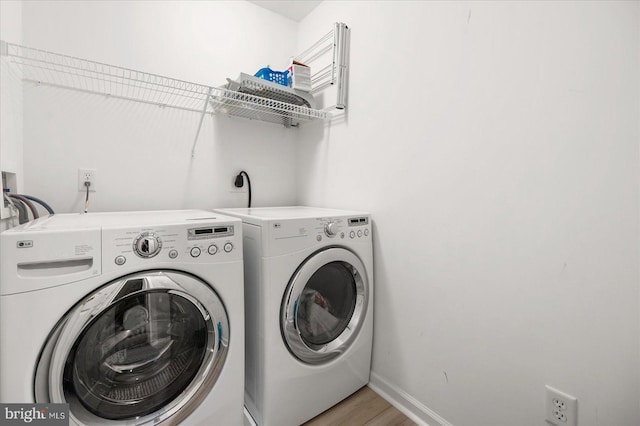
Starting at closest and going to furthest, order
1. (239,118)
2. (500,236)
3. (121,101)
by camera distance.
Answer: (500,236) → (121,101) → (239,118)

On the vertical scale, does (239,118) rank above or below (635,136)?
above

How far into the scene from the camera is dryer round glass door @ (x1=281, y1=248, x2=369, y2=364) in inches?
46.2

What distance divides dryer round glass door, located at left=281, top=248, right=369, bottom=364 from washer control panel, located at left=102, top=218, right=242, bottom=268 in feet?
1.02

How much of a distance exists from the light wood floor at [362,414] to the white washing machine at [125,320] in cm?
44

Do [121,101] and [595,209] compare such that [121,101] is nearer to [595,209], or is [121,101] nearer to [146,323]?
[146,323]

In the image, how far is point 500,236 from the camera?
102 centimetres

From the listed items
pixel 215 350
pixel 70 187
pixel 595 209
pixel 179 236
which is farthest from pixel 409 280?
pixel 70 187

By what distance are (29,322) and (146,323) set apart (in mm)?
295

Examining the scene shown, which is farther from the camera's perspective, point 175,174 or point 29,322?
point 175,174

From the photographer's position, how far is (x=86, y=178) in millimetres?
1390

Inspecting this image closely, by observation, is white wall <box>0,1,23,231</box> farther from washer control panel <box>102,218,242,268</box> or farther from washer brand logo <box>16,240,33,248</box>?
washer control panel <box>102,218,242,268</box>

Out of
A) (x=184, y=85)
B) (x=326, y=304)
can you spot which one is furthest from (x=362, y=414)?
(x=184, y=85)

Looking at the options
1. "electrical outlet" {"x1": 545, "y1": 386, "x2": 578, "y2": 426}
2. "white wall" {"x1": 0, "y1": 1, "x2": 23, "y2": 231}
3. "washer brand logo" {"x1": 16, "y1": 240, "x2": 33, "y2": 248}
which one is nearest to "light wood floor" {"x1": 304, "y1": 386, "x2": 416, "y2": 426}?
"electrical outlet" {"x1": 545, "y1": 386, "x2": 578, "y2": 426}

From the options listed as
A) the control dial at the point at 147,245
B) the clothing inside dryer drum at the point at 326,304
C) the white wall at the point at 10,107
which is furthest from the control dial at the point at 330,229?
the white wall at the point at 10,107
